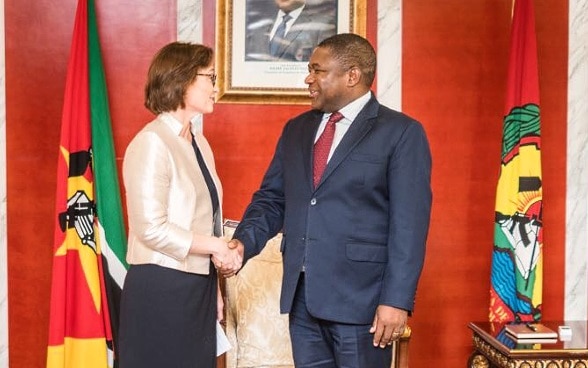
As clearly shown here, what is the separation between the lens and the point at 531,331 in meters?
3.15

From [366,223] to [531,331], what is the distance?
135 centimetres

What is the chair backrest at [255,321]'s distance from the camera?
308 centimetres

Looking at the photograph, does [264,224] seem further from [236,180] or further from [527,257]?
[527,257]

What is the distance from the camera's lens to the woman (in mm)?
2301

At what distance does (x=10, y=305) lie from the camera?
366 centimetres

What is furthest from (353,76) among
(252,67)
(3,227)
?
(3,227)

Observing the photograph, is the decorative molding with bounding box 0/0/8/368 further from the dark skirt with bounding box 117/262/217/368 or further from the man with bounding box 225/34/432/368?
the man with bounding box 225/34/432/368

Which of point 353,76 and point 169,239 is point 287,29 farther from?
point 169,239

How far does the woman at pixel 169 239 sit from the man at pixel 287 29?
4.03 ft

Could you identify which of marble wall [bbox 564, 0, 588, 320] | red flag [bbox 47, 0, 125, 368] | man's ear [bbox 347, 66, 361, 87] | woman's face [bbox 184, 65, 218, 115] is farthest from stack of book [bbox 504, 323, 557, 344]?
red flag [bbox 47, 0, 125, 368]

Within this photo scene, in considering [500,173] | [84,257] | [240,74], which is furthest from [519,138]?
[84,257]

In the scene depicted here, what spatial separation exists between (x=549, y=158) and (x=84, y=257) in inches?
97.8

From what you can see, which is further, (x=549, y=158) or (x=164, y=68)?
(x=549, y=158)

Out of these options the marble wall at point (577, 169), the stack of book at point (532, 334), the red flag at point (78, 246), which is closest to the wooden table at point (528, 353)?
the stack of book at point (532, 334)
